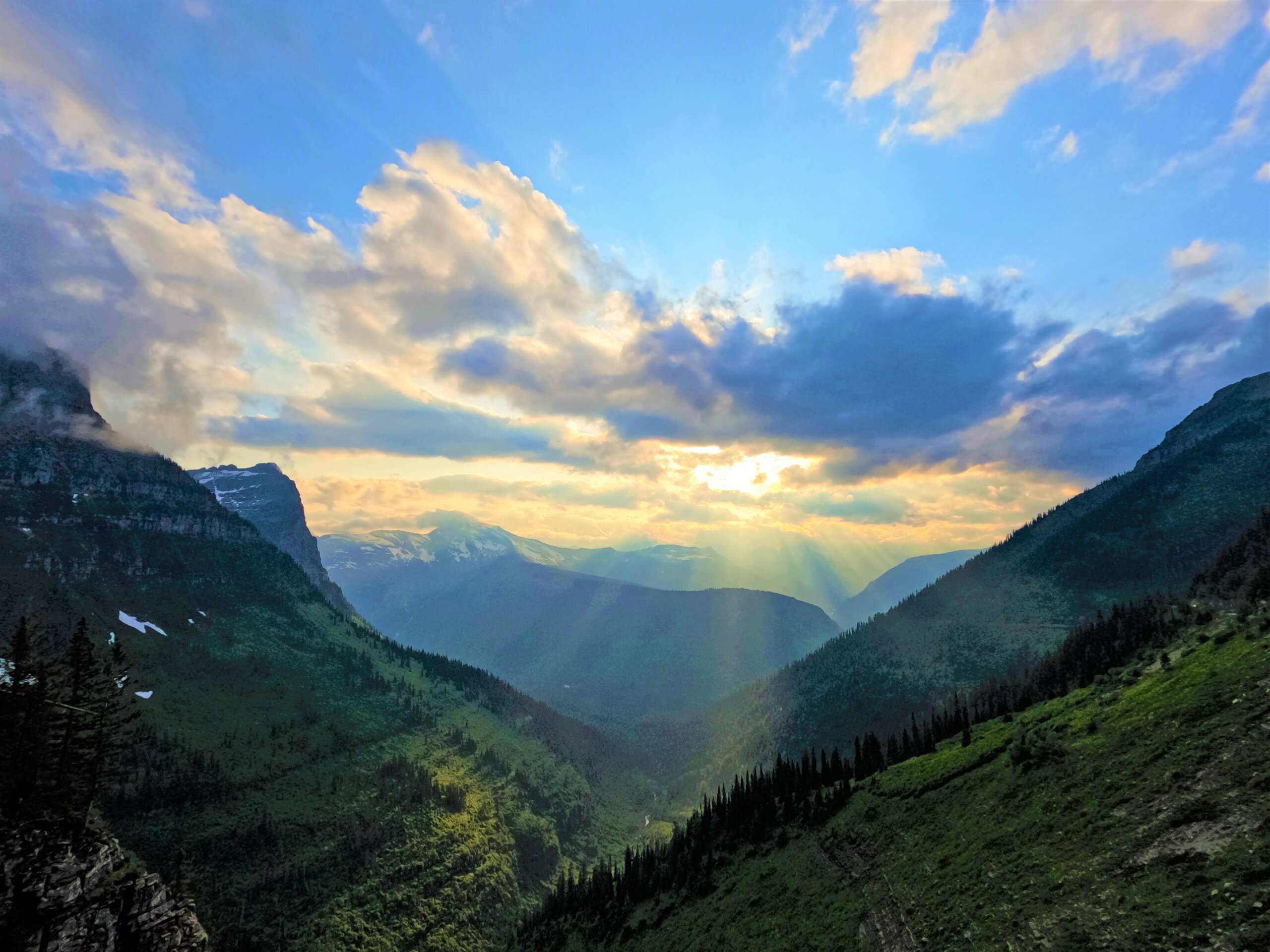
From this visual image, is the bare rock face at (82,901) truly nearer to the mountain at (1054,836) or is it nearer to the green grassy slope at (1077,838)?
the green grassy slope at (1077,838)

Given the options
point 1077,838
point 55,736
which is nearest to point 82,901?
point 55,736

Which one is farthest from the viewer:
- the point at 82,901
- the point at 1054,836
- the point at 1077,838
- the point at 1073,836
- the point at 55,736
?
the point at 55,736

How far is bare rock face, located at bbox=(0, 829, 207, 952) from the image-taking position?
44750mm

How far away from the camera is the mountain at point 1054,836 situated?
2641cm

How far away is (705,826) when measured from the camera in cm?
11550

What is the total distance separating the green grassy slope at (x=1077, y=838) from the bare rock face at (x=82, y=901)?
206 ft

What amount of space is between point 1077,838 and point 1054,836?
2480 millimetres

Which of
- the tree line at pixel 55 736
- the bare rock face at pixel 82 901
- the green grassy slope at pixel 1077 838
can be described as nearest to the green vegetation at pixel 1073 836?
the green grassy slope at pixel 1077 838

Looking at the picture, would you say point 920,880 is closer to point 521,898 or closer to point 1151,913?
point 1151,913

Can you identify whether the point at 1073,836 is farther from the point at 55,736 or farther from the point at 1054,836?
the point at 55,736

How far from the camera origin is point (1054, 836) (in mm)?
37031

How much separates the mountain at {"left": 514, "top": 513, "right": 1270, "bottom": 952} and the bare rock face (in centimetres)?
6316

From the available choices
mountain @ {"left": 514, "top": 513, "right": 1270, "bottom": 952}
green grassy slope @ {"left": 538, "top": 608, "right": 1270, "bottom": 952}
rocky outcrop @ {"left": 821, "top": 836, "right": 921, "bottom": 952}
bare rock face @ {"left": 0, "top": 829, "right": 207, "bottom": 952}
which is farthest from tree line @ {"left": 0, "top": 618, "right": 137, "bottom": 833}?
green grassy slope @ {"left": 538, "top": 608, "right": 1270, "bottom": 952}

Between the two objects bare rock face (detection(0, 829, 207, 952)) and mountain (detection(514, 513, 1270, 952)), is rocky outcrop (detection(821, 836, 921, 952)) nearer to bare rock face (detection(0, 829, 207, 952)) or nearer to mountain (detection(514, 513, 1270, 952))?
mountain (detection(514, 513, 1270, 952))
